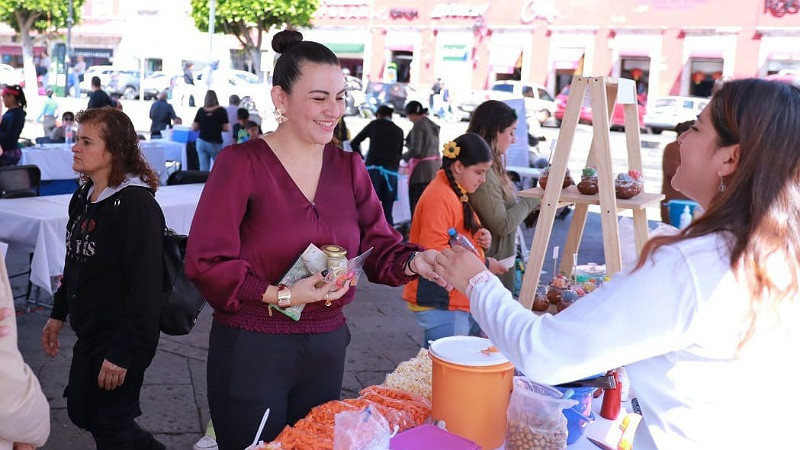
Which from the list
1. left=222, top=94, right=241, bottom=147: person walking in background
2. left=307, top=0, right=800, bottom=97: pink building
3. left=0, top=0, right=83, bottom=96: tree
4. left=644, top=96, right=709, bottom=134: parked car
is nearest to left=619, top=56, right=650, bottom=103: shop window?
left=307, top=0, right=800, bottom=97: pink building

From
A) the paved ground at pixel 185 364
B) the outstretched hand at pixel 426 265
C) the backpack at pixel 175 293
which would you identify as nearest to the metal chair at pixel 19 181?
the paved ground at pixel 185 364

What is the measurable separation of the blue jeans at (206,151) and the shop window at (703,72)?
24.2m

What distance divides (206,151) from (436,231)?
8715mm

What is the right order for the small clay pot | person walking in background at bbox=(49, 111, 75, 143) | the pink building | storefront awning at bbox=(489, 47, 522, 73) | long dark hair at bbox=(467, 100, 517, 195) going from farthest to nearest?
1. storefront awning at bbox=(489, 47, 522, 73)
2. the pink building
3. person walking in background at bbox=(49, 111, 75, 143)
4. long dark hair at bbox=(467, 100, 517, 195)
5. the small clay pot

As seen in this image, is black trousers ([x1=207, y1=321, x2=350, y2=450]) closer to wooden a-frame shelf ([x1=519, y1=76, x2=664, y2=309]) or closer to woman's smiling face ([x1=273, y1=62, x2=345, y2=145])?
woman's smiling face ([x1=273, y1=62, x2=345, y2=145])

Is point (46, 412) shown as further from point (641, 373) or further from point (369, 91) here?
point (369, 91)

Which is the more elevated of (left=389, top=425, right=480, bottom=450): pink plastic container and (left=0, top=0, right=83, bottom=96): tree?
(left=0, top=0, right=83, bottom=96): tree

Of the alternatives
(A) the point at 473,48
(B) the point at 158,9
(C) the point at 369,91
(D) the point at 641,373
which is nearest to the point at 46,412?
(D) the point at 641,373

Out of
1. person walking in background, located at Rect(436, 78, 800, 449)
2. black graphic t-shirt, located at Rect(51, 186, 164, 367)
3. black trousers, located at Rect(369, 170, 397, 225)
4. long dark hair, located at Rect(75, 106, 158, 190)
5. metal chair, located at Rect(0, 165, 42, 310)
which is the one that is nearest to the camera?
person walking in background, located at Rect(436, 78, 800, 449)

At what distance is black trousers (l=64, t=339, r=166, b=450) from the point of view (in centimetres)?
287

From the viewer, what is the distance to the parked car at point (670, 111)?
2434 centimetres

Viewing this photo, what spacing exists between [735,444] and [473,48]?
116 ft

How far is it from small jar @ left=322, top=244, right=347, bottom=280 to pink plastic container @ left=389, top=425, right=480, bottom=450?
0.47m

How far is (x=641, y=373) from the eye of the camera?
1.47 meters
